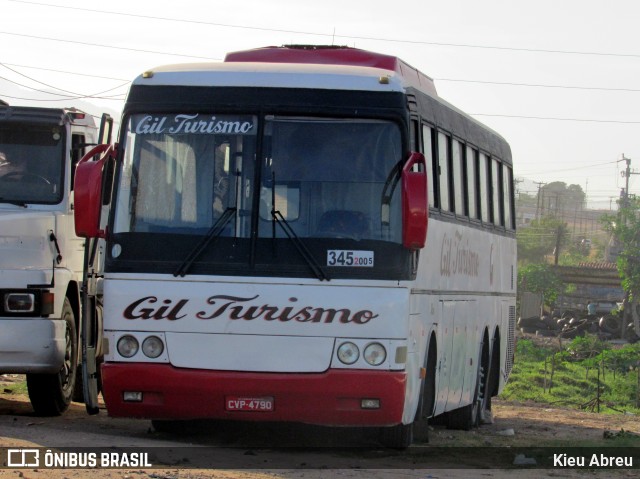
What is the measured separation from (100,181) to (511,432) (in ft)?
24.4

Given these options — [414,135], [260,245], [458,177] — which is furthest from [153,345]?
[458,177]

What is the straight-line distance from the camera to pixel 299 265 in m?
10.6

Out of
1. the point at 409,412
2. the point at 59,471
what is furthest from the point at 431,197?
the point at 59,471

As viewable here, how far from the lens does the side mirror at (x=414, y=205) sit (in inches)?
400

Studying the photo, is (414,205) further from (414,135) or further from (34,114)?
(34,114)

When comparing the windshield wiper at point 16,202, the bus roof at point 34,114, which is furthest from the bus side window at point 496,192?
the windshield wiper at point 16,202

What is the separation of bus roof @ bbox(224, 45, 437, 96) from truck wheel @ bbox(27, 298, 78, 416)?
3.04 metres

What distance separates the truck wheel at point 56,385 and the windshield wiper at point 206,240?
3.11 m

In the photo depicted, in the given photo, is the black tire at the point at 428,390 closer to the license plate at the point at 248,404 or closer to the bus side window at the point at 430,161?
the bus side window at the point at 430,161

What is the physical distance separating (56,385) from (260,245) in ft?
12.9

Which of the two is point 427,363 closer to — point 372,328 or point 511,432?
point 372,328

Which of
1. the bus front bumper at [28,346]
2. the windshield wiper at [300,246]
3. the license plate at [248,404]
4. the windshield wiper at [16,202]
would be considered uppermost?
the windshield wiper at [16,202]

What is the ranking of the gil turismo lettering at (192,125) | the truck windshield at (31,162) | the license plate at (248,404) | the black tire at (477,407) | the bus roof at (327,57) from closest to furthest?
the license plate at (248,404) → the gil turismo lettering at (192,125) → the bus roof at (327,57) → the truck windshield at (31,162) → the black tire at (477,407)

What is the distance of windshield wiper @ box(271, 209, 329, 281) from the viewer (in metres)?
10.5
